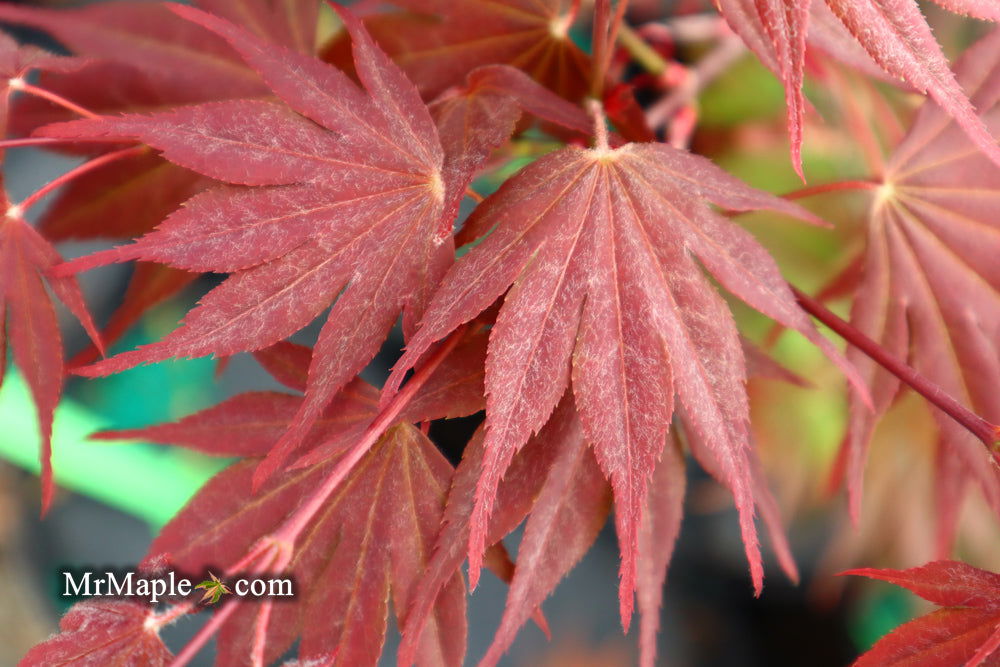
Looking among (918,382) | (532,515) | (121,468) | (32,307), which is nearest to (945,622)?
(918,382)

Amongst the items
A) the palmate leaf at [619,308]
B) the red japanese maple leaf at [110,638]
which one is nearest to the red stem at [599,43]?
the palmate leaf at [619,308]

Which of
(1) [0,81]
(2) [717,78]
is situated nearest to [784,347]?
(2) [717,78]

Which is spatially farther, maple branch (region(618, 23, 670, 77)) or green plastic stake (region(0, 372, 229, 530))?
green plastic stake (region(0, 372, 229, 530))

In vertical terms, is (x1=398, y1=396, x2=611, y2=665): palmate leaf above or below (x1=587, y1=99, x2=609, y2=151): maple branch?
below

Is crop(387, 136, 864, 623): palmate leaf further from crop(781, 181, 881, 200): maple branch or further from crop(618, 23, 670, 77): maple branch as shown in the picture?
crop(618, 23, 670, 77): maple branch

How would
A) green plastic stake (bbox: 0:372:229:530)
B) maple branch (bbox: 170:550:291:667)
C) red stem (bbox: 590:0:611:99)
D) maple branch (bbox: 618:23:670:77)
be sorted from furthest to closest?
green plastic stake (bbox: 0:372:229:530) → maple branch (bbox: 618:23:670:77) → red stem (bbox: 590:0:611:99) → maple branch (bbox: 170:550:291:667)

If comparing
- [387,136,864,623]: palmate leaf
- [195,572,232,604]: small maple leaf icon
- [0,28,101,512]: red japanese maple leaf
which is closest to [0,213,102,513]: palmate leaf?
[0,28,101,512]: red japanese maple leaf

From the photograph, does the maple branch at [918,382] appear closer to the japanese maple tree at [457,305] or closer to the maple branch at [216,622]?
the japanese maple tree at [457,305]
